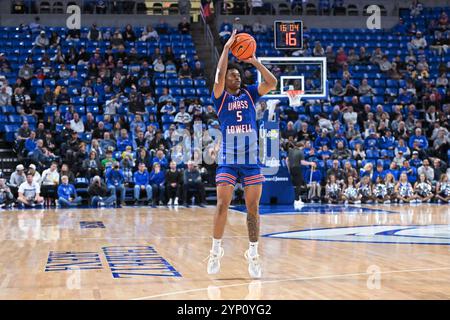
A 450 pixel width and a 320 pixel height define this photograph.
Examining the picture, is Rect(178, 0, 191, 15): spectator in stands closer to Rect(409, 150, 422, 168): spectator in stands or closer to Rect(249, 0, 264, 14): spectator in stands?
Rect(249, 0, 264, 14): spectator in stands

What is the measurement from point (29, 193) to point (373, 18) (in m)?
16.3

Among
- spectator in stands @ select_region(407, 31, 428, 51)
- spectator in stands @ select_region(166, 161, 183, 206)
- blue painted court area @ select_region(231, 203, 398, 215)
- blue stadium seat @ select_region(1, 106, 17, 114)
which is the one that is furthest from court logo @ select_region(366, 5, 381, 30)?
blue stadium seat @ select_region(1, 106, 17, 114)

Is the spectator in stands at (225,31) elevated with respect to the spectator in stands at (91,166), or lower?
elevated

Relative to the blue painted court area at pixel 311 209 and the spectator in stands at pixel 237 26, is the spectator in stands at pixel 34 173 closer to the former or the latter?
the blue painted court area at pixel 311 209

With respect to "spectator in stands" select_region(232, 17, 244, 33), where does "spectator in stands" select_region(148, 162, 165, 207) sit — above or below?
below

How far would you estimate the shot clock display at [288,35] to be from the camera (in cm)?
1961

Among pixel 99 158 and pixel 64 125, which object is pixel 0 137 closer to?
pixel 64 125

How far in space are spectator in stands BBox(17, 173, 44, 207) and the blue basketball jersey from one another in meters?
12.1

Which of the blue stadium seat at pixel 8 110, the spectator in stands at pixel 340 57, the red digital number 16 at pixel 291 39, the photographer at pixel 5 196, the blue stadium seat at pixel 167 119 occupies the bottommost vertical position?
the photographer at pixel 5 196

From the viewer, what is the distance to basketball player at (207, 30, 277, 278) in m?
6.88

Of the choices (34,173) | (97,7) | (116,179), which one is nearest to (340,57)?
(97,7)

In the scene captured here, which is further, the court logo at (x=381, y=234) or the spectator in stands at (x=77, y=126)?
the spectator in stands at (x=77, y=126)

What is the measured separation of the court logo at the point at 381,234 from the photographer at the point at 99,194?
8.20m

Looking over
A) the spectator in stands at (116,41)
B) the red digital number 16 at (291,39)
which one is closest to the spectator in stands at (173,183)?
the red digital number 16 at (291,39)
